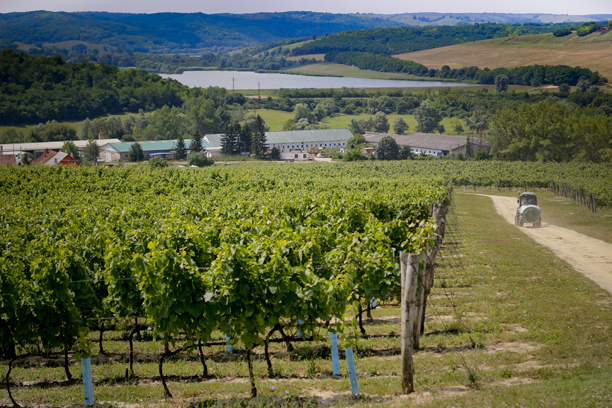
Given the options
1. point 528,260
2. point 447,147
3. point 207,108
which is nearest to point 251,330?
point 528,260

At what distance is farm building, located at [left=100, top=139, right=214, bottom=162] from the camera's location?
106m

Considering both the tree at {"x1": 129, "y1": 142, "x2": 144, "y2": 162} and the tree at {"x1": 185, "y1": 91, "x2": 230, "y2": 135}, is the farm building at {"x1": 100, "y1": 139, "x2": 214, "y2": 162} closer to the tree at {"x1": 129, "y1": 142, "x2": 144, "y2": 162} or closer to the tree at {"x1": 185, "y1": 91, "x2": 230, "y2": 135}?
the tree at {"x1": 129, "y1": 142, "x2": 144, "y2": 162}

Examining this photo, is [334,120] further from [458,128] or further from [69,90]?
[69,90]

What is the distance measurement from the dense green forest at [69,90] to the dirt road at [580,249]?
141 meters

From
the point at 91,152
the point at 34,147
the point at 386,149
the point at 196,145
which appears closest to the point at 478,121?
the point at 386,149

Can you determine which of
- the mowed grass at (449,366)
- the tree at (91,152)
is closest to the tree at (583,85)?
the tree at (91,152)

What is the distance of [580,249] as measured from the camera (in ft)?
73.7

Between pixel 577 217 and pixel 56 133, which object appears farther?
pixel 56 133

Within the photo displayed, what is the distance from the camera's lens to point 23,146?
Result: 105500 millimetres

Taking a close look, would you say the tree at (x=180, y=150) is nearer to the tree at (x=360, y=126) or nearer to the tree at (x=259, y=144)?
the tree at (x=259, y=144)

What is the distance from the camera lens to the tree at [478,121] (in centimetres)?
12862

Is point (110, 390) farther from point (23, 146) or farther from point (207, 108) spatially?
point (207, 108)

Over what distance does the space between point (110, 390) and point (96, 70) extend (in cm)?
18530

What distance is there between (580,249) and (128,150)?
101m
